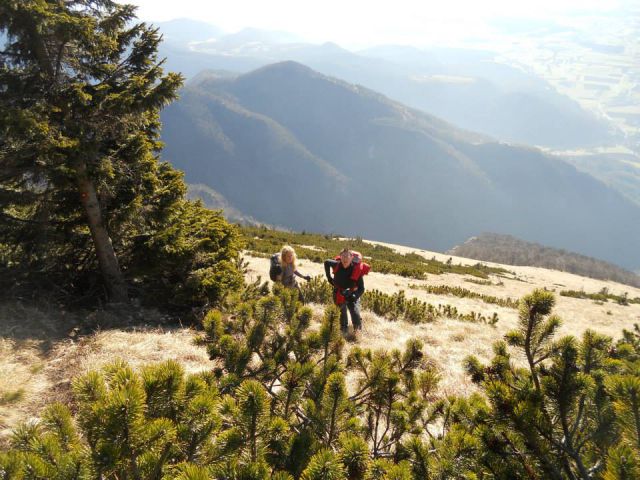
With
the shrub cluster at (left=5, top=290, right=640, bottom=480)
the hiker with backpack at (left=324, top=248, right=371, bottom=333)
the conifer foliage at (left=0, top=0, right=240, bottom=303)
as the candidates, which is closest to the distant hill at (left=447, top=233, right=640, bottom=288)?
the hiker with backpack at (left=324, top=248, right=371, bottom=333)

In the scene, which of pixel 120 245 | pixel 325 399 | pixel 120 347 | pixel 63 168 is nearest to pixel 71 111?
pixel 63 168

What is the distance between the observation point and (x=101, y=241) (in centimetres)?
651

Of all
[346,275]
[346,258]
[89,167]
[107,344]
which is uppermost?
[89,167]

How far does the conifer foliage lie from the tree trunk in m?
0.02

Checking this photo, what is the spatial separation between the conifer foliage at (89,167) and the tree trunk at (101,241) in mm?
19

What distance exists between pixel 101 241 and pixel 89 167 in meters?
1.43

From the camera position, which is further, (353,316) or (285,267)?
(353,316)

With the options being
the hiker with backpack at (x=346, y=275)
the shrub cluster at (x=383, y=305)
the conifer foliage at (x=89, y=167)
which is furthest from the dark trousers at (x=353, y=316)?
the conifer foliage at (x=89, y=167)

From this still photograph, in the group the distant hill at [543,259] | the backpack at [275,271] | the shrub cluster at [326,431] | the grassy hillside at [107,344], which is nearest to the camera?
A: the shrub cluster at [326,431]

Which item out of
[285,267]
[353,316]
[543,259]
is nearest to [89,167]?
[285,267]

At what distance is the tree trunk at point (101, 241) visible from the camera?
238 inches

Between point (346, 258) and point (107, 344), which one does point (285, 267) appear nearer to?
point (346, 258)

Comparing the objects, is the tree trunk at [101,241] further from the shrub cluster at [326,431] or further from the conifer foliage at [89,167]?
the shrub cluster at [326,431]

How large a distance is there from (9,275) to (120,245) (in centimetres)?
180
